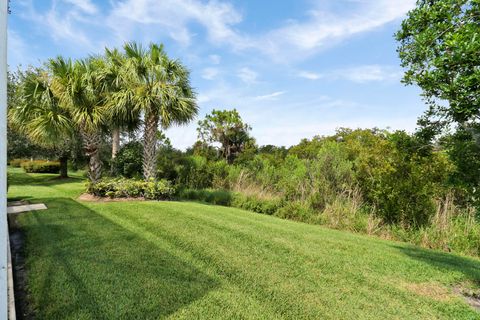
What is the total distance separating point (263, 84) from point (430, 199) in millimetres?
8719

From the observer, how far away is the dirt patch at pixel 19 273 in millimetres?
2696

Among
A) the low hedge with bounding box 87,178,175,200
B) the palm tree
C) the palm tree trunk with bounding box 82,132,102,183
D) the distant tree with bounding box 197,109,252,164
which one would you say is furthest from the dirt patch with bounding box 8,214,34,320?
the distant tree with bounding box 197,109,252,164

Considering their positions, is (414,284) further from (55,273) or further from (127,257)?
(55,273)

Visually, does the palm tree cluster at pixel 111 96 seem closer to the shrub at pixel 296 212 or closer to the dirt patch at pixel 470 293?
the shrub at pixel 296 212

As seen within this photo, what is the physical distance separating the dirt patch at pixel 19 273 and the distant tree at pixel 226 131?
21022 mm

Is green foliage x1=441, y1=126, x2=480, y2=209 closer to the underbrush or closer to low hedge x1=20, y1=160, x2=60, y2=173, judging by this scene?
the underbrush

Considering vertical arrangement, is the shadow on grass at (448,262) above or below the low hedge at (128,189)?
below

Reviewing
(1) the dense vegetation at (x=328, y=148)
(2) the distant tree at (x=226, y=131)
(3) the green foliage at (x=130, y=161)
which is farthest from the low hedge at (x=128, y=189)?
(2) the distant tree at (x=226, y=131)

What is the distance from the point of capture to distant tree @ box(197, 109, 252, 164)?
2619cm

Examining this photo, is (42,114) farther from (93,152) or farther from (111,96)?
(111,96)

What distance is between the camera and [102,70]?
10.5 meters

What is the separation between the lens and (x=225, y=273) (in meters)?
3.71

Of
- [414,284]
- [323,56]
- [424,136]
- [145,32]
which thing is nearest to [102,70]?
[145,32]

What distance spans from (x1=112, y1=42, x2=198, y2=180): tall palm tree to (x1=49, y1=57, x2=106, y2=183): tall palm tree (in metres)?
0.92
